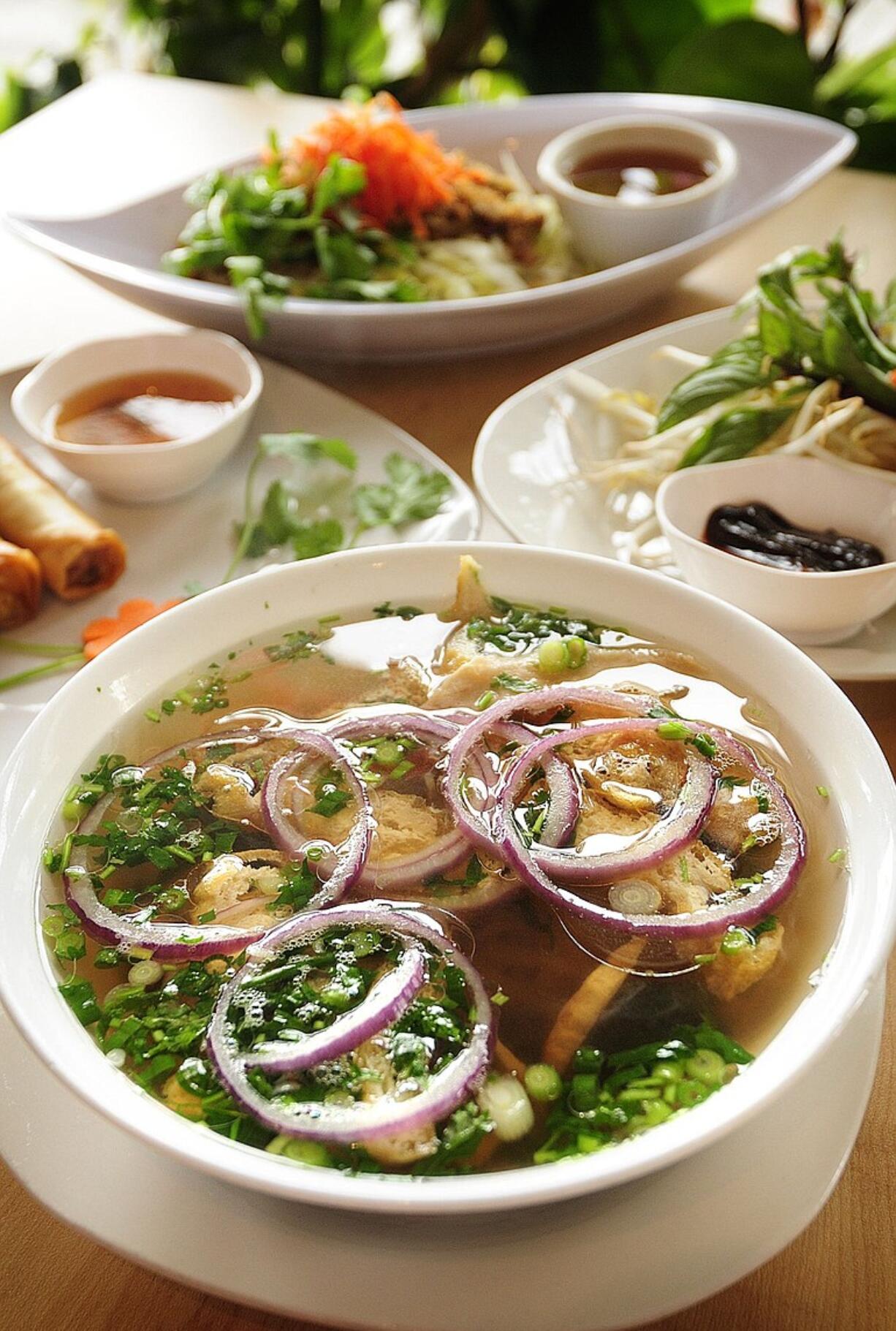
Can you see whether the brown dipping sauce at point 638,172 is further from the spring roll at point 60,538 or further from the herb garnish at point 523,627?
the herb garnish at point 523,627

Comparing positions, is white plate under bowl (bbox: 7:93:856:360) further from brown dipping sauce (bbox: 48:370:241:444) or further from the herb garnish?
the herb garnish

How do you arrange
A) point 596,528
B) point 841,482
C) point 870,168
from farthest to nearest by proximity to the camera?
point 870,168, point 596,528, point 841,482

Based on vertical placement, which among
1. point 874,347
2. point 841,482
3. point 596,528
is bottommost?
point 596,528

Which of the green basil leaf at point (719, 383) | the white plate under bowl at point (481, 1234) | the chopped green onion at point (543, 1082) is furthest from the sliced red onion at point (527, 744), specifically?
the green basil leaf at point (719, 383)

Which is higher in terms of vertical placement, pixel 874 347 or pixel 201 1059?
pixel 874 347

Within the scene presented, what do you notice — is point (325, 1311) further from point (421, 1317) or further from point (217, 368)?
point (217, 368)

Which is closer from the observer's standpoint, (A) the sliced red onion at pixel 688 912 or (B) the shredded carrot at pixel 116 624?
(A) the sliced red onion at pixel 688 912

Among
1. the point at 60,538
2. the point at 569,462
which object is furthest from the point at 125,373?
the point at 569,462

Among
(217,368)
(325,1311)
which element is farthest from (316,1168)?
(217,368)
